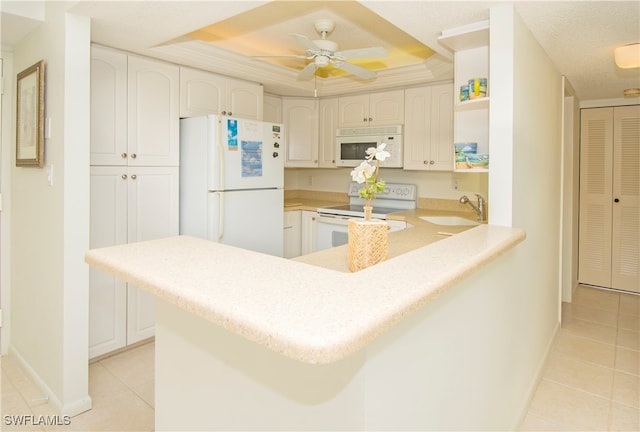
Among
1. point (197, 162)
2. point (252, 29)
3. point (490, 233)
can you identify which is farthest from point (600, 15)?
point (197, 162)

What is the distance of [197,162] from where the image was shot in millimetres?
3133

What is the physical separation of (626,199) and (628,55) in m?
2.38

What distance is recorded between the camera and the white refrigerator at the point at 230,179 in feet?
10.2

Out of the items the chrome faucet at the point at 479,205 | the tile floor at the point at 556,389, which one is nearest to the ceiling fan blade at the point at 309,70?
the chrome faucet at the point at 479,205

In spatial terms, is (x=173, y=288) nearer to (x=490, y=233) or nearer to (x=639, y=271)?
(x=490, y=233)

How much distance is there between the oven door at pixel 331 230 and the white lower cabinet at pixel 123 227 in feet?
4.91

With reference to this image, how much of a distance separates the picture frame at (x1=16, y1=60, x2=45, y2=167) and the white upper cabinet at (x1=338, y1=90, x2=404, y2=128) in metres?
2.74

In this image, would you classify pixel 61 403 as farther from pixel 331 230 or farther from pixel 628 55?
pixel 628 55

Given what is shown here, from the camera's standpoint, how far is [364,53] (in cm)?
255

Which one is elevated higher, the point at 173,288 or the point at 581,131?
the point at 581,131

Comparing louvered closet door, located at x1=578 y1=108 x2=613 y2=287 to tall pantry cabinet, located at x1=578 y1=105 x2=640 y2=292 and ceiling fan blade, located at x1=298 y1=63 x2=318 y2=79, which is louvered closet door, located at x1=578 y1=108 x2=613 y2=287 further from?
ceiling fan blade, located at x1=298 y1=63 x2=318 y2=79

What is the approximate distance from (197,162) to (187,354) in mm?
2096

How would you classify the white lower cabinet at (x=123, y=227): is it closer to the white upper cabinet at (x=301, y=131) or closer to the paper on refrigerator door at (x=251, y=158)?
the paper on refrigerator door at (x=251, y=158)

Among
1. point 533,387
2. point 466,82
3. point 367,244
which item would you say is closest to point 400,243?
point 367,244
